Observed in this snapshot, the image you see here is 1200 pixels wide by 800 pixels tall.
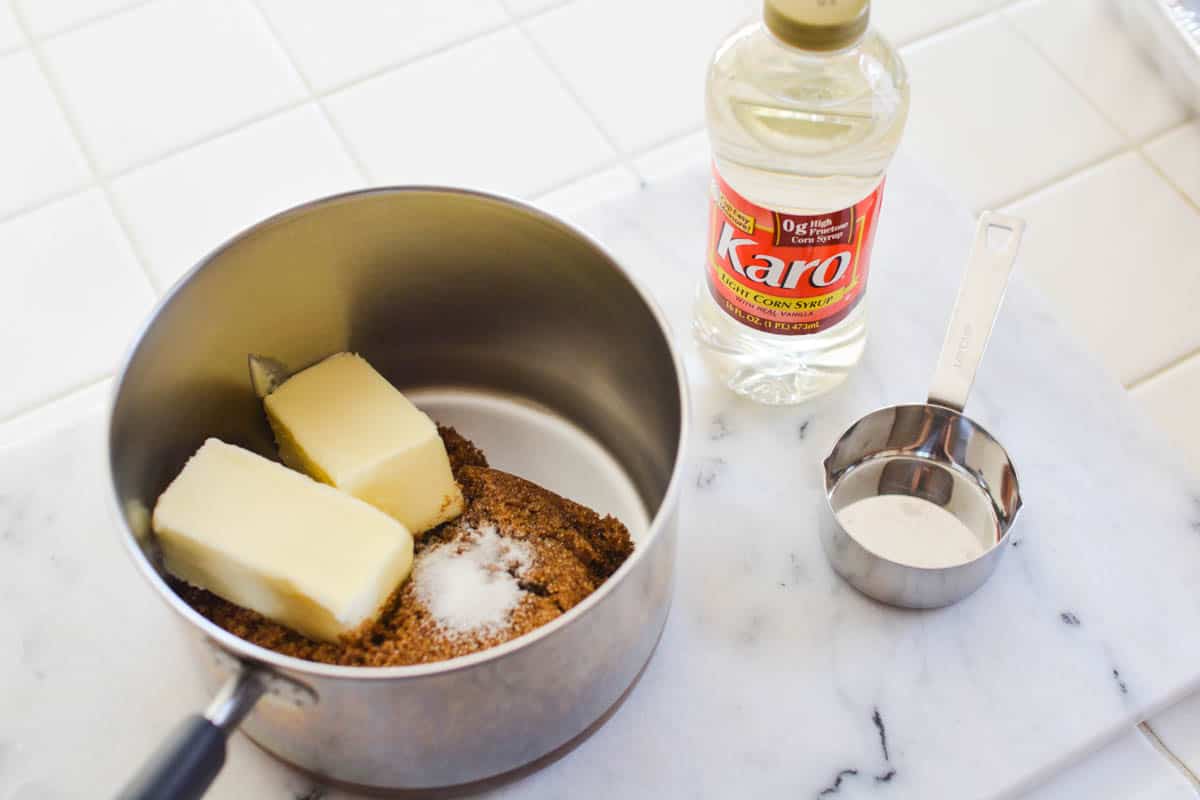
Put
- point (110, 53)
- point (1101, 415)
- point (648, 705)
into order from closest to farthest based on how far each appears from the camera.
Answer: point (648, 705) → point (1101, 415) → point (110, 53)

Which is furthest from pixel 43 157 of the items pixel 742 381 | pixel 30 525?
pixel 742 381

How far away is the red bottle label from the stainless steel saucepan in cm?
9

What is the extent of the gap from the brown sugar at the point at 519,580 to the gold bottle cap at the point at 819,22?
0.98ft

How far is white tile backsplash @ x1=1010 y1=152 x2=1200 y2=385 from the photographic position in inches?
Result: 35.5

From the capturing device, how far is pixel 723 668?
710mm

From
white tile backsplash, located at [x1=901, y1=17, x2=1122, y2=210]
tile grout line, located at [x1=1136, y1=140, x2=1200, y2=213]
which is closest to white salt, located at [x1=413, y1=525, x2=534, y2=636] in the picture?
white tile backsplash, located at [x1=901, y1=17, x2=1122, y2=210]

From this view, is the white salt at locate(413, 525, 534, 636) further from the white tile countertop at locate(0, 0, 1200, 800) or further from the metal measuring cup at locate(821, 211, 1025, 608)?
the white tile countertop at locate(0, 0, 1200, 800)

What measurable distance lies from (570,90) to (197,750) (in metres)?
0.72

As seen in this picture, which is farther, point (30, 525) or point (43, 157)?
point (43, 157)

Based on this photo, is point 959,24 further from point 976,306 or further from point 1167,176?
point 976,306

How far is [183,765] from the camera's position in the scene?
51 cm

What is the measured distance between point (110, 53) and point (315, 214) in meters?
0.50

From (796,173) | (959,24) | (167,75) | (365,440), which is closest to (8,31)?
(167,75)

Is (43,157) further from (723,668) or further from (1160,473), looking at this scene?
(1160,473)
